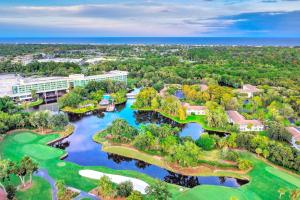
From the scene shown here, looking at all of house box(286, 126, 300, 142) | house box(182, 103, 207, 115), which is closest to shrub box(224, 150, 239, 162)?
house box(286, 126, 300, 142)

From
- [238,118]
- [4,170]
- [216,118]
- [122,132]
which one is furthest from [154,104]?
[4,170]

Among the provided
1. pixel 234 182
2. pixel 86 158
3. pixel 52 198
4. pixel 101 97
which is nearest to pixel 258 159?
pixel 234 182

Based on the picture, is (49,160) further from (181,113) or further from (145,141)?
(181,113)

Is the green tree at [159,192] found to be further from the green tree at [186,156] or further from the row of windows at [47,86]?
the row of windows at [47,86]

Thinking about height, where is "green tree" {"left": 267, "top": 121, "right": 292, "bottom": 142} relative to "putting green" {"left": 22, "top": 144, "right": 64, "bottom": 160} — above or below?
above

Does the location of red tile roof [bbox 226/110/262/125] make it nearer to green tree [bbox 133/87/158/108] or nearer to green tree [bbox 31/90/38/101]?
green tree [bbox 133/87/158/108]

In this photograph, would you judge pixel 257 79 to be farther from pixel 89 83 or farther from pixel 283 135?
pixel 89 83

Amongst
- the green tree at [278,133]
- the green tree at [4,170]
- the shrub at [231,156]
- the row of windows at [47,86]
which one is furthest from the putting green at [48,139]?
the green tree at [278,133]
